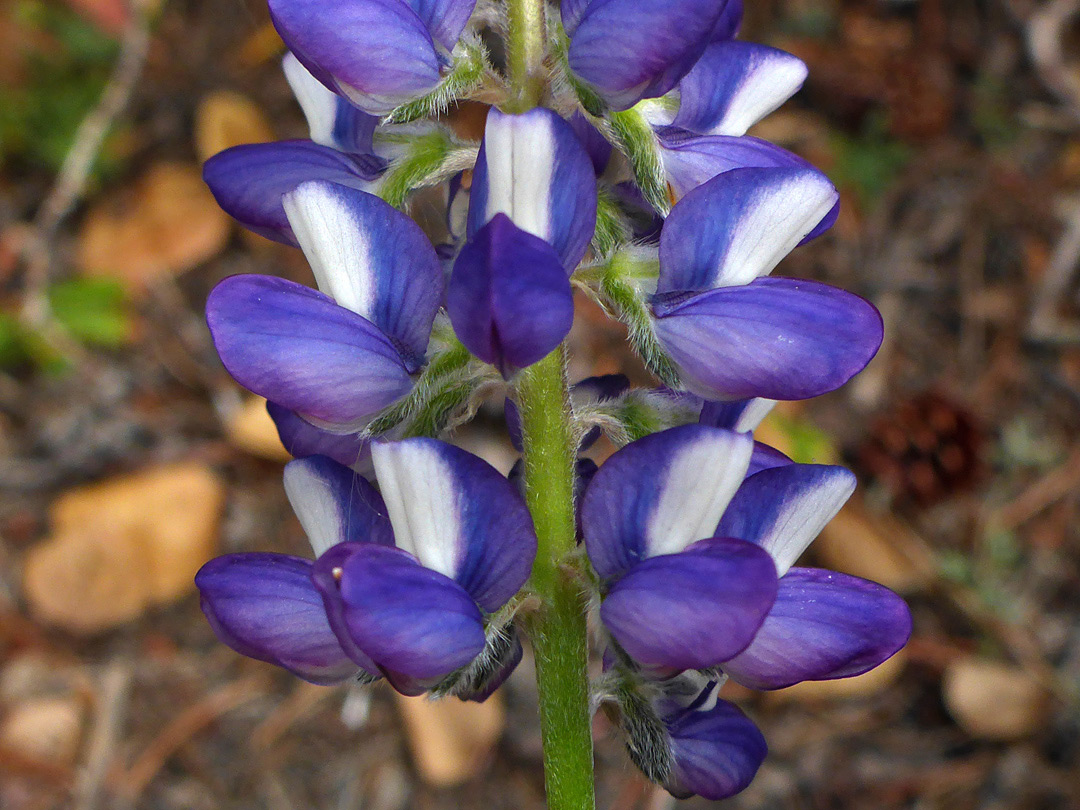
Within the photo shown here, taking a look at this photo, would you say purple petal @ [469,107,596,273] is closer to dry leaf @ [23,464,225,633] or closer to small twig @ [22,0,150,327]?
dry leaf @ [23,464,225,633]

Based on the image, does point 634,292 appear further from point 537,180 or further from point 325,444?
point 325,444

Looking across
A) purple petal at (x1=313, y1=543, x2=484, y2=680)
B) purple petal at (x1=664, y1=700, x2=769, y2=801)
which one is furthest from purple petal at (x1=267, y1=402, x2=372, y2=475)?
purple petal at (x1=664, y1=700, x2=769, y2=801)

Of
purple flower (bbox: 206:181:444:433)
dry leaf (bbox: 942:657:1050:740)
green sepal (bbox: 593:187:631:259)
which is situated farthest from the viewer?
dry leaf (bbox: 942:657:1050:740)

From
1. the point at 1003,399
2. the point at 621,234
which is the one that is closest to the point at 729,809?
the point at 1003,399

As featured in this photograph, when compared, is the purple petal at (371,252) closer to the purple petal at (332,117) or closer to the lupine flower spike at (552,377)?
the lupine flower spike at (552,377)

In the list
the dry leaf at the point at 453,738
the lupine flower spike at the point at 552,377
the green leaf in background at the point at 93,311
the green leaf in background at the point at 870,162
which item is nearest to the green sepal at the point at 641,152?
the lupine flower spike at the point at 552,377

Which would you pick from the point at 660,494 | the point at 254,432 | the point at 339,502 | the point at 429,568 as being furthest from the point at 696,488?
the point at 254,432

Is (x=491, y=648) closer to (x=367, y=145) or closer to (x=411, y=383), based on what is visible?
(x=411, y=383)
